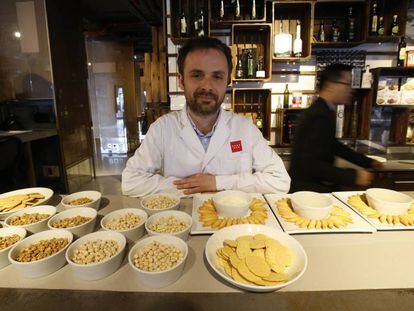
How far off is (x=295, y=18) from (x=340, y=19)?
51 centimetres

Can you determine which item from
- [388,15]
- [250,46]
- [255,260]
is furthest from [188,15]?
[255,260]

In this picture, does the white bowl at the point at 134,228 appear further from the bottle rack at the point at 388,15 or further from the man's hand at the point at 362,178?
the bottle rack at the point at 388,15

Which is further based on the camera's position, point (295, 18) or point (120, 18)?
point (120, 18)

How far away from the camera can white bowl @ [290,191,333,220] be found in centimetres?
107

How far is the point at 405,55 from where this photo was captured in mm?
3000

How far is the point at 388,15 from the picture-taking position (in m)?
2.95

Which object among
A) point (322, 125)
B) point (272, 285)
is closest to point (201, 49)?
point (322, 125)

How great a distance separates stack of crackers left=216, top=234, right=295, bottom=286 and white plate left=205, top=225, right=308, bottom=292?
0.05ft

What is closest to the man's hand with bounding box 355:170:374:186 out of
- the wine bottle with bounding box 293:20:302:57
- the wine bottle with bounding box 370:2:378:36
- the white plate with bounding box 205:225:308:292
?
the white plate with bounding box 205:225:308:292

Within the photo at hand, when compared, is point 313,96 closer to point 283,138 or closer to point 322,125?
point 283,138

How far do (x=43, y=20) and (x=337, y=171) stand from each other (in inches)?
170

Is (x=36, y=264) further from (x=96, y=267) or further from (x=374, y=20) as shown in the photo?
(x=374, y=20)

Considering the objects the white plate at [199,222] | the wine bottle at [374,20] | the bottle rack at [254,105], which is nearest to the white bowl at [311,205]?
the white plate at [199,222]

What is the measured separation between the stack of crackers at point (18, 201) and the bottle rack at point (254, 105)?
2264 mm
